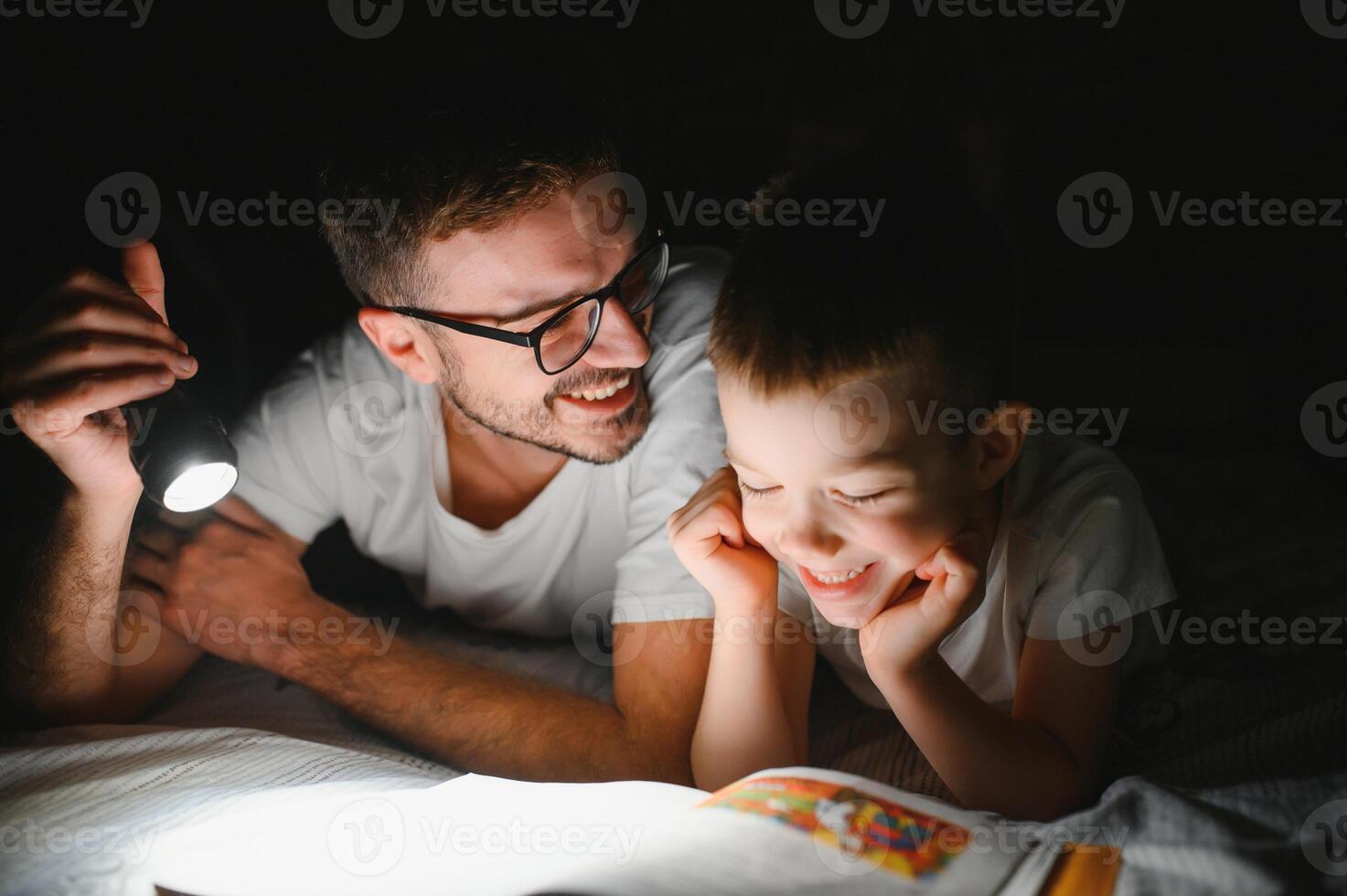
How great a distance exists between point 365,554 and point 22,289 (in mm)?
596

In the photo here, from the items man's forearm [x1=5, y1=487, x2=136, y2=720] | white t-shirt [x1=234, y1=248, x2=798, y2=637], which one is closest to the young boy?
white t-shirt [x1=234, y1=248, x2=798, y2=637]

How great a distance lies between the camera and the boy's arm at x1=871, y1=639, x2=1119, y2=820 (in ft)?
2.82

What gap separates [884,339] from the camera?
2.60ft

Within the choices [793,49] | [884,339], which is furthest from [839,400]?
[793,49]

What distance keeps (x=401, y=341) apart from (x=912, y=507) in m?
0.73

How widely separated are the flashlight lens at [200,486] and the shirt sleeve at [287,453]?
31 centimetres

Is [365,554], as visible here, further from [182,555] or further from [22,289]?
[22,289]

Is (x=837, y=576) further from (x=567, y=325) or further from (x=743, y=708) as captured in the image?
(x=567, y=325)

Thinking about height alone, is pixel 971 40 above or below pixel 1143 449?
above

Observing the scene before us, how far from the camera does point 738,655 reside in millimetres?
971

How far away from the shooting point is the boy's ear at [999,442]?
2.81ft

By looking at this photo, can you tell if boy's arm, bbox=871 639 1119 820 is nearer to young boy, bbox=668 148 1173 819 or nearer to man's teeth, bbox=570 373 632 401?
young boy, bbox=668 148 1173 819

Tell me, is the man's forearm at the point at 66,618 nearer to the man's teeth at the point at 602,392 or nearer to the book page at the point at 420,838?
the book page at the point at 420,838

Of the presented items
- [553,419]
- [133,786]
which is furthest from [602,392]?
[133,786]
